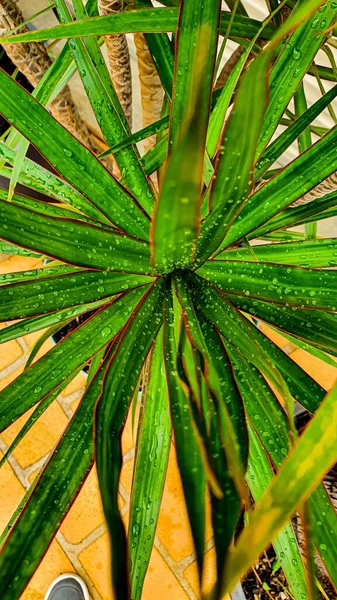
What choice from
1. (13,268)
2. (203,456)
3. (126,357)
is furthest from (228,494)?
(13,268)

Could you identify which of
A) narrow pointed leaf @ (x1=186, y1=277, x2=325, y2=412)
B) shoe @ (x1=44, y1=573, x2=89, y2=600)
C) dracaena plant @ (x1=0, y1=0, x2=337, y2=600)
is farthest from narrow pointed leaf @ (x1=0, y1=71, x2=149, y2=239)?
shoe @ (x1=44, y1=573, x2=89, y2=600)

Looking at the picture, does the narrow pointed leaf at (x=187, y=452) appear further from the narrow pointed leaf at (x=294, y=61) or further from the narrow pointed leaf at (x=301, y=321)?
the narrow pointed leaf at (x=294, y=61)

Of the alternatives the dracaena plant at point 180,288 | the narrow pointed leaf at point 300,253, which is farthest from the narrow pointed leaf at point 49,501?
the narrow pointed leaf at point 300,253

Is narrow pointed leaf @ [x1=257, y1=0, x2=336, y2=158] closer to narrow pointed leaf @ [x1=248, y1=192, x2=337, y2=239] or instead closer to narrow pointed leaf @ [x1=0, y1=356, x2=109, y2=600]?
narrow pointed leaf @ [x1=248, y1=192, x2=337, y2=239]

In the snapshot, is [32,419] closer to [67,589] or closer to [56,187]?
[56,187]

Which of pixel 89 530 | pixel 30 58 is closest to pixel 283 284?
pixel 30 58
